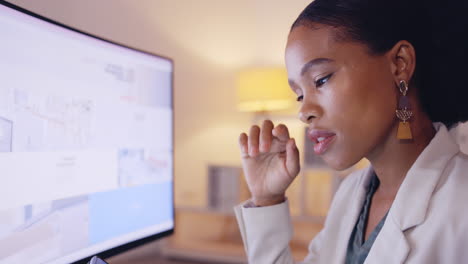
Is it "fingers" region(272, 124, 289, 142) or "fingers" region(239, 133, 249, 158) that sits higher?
"fingers" region(272, 124, 289, 142)

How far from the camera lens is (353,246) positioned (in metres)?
0.75

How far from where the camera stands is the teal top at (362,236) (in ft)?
2.29

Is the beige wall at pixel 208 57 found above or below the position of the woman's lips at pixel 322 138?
above

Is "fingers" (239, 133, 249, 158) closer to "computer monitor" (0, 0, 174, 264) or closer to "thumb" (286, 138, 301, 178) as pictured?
"thumb" (286, 138, 301, 178)

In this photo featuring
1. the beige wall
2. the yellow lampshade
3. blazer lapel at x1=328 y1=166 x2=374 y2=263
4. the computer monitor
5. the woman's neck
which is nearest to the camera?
the computer monitor

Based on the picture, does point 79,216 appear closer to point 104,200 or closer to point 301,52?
point 104,200

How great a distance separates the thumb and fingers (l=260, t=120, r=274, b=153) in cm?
5

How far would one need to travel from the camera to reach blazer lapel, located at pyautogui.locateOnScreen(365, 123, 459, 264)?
588mm

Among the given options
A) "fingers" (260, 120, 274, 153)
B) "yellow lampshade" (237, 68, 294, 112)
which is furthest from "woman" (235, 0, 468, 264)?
"yellow lampshade" (237, 68, 294, 112)

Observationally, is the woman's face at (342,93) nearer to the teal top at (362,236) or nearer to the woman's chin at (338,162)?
the woman's chin at (338,162)

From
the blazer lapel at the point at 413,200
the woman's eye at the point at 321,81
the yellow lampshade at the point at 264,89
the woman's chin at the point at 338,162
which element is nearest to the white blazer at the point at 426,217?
the blazer lapel at the point at 413,200

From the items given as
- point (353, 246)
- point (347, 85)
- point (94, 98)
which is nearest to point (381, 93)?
point (347, 85)

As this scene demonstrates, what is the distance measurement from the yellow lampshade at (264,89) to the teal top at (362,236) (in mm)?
840

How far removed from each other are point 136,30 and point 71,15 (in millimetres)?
345
